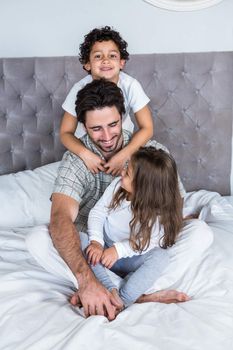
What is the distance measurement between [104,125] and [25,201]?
65cm

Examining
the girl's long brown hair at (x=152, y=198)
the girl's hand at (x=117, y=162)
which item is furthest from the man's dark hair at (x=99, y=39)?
the girl's long brown hair at (x=152, y=198)

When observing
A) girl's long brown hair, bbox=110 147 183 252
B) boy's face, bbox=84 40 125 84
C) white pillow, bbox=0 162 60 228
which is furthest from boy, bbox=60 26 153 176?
white pillow, bbox=0 162 60 228

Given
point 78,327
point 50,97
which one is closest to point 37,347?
point 78,327

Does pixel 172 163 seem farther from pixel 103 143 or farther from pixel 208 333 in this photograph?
pixel 208 333

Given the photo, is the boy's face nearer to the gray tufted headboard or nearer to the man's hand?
the gray tufted headboard

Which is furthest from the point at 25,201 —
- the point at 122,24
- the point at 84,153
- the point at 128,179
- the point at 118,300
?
the point at 122,24

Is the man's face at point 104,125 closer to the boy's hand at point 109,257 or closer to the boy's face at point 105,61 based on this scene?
the boy's face at point 105,61

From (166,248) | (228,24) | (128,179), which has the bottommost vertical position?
(166,248)

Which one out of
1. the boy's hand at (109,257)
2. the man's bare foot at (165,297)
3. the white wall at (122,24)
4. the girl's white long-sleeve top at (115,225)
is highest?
the white wall at (122,24)

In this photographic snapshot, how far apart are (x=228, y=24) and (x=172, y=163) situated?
3.61 ft

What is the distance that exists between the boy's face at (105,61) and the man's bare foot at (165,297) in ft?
2.97

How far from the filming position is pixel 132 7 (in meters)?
2.20

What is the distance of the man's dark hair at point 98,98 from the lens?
5.31 feet

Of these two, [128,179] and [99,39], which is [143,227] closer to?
[128,179]
